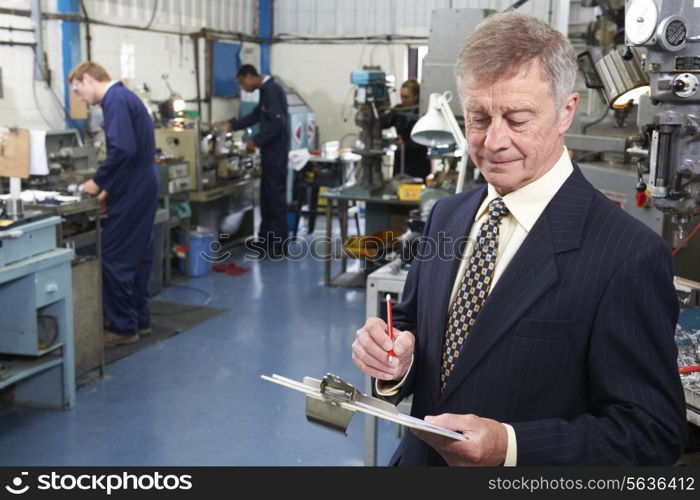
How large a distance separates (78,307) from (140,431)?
674mm

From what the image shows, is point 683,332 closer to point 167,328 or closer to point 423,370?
point 423,370

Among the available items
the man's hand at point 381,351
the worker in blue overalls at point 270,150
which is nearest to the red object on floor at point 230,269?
the worker in blue overalls at point 270,150

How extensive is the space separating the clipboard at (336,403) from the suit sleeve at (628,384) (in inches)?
6.4

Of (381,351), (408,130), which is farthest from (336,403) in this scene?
(408,130)

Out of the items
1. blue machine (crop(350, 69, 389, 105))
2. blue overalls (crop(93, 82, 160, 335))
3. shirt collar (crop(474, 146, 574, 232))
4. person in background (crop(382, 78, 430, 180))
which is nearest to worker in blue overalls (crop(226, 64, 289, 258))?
person in background (crop(382, 78, 430, 180))

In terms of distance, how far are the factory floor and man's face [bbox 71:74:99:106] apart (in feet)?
3.85

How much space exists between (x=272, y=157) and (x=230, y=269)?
0.87 meters

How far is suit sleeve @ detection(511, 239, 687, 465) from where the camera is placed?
95 cm

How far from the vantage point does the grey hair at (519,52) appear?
97 cm

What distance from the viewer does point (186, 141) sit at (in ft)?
16.1

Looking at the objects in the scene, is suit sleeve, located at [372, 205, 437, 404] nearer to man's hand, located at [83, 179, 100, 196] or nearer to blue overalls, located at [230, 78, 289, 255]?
man's hand, located at [83, 179, 100, 196]

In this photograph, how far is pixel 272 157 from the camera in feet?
18.0

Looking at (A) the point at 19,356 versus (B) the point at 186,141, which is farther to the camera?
(B) the point at 186,141

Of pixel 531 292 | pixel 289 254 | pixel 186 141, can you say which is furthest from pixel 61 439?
pixel 289 254
